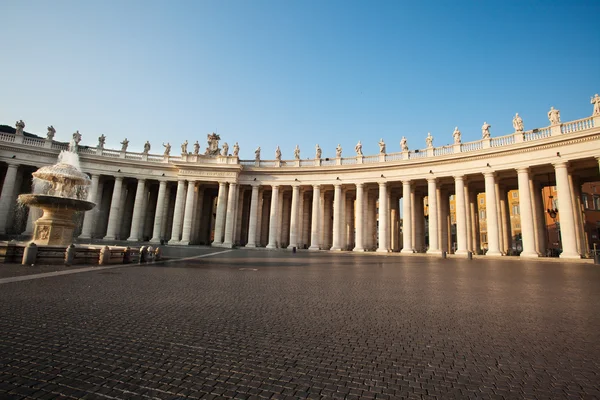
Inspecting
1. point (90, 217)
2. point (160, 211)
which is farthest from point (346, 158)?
point (90, 217)

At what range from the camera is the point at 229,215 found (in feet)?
141

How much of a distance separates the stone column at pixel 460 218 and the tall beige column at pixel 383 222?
7635 mm

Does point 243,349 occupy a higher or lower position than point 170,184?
lower

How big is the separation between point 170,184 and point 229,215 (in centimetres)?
1059

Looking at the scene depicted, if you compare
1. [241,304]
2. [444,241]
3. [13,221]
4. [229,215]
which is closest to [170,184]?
[229,215]

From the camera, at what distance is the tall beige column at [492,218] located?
3117 cm

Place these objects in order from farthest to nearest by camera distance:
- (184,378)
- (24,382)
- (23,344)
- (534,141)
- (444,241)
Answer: (444,241) < (534,141) < (23,344) < (184,378) < (24,382)

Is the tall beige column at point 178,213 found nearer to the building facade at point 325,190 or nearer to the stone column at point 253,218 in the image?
the building facade at point 325,190

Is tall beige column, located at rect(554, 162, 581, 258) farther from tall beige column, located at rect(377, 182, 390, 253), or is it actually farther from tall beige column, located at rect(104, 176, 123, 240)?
tall beige column, located at rect(104, 176, 123, 240)

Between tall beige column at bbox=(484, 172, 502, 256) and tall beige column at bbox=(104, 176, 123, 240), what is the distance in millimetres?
44204

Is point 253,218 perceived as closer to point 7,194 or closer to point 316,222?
point 316,222

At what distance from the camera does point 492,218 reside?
31688 mm

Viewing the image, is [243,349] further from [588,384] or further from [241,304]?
[588,384]

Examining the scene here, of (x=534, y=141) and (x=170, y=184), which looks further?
(x=170, y=184)
